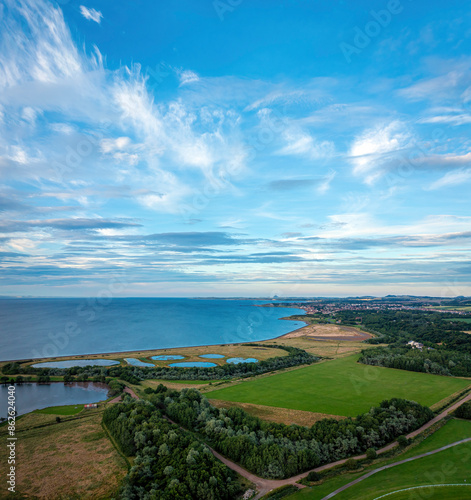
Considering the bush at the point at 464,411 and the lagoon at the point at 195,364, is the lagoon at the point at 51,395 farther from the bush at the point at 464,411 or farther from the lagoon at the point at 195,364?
the bush at the point at 464,411

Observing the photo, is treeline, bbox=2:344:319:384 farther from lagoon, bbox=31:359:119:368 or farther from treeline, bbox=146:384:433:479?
treeline, bbox=146:384:433:479

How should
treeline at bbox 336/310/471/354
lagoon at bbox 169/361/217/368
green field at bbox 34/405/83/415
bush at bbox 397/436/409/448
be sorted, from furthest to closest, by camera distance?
treeline at bbox 336/310/471/354 → lagoon at bbox 169/361/217/368 → green field at bbox 34/405/83/415 → bush at bbox 397/436/409/448

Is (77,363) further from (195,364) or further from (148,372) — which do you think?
(195,364)

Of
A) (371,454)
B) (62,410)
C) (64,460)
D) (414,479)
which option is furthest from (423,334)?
(64,460)

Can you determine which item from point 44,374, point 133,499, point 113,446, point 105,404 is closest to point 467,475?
point 133,499

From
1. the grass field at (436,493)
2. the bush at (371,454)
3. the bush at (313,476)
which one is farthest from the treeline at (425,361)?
the bush at (313,476)

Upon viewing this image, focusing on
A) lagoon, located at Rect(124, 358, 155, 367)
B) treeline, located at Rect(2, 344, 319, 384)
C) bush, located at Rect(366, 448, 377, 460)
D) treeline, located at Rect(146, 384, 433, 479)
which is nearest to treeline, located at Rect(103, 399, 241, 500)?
treeline, located at Rect(146, 384, 433, 479)
